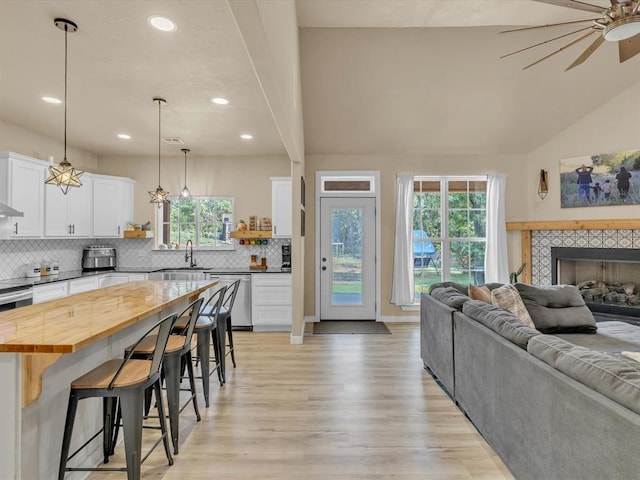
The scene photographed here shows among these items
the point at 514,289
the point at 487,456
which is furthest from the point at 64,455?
the point at 514,289

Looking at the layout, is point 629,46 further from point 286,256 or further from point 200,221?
point 200,221

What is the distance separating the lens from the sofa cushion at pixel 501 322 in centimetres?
203

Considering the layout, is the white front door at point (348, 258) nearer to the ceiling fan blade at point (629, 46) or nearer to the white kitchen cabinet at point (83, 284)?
the white kitchen cabinet at point (83, 284)

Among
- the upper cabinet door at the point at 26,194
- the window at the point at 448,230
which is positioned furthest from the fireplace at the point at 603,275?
the upper cabinet door at the point at 26,194

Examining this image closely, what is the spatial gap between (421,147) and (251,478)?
16.6ft

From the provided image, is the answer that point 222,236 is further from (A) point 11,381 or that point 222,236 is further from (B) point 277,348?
(A) point 11,381

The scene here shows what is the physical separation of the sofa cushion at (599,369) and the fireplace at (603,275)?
408 centimetres

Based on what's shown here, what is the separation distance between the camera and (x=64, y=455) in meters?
1.81

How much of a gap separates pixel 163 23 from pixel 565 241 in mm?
5664

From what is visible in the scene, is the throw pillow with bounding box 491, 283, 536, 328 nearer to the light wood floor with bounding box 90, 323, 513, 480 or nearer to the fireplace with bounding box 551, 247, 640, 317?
the light wood floor with bounding box 90, 323, 513, 480

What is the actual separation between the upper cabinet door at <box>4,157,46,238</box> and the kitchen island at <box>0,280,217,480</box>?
2384 millimetres

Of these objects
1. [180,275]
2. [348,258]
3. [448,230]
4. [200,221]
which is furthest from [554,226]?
[180,275]

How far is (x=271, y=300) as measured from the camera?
530cm

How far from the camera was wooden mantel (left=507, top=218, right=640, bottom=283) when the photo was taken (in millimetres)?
4746
